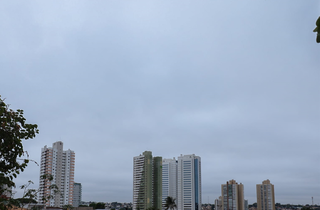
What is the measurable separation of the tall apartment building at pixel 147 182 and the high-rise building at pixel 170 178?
16.5 m

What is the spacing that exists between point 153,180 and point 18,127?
104907mm

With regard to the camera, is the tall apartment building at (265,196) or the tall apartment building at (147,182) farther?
the tall apartment building at (265,196)

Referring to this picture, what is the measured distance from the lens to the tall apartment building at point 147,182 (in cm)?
10762

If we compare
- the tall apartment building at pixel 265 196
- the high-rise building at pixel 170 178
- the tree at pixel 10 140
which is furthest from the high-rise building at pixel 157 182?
the tree at pixel 10 140

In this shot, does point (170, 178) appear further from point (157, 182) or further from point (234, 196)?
point (234, 196)

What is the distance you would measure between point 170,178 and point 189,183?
399 inches

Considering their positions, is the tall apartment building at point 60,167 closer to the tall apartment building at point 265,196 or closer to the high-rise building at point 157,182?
the high-rise building at point 157,182

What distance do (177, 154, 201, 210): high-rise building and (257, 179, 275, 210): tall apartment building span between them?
2734 cm

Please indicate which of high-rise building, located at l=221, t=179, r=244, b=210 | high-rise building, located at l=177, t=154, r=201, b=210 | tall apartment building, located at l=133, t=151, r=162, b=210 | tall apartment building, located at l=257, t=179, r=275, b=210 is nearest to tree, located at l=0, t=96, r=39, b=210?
tall apartment building, located at l=133, t=151, r=162, b=210

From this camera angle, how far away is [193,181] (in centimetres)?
12012

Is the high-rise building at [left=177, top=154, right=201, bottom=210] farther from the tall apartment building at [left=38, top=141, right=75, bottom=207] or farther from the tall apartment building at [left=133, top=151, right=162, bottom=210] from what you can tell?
the tall apartment building at [left=38, top=141, right=75, bottom=207]

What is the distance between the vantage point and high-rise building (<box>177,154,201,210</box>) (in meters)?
119

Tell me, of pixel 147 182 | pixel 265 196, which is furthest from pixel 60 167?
pixel 265 196

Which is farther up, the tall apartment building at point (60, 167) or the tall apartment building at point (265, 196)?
the tall apartment building at point (60, 167)
